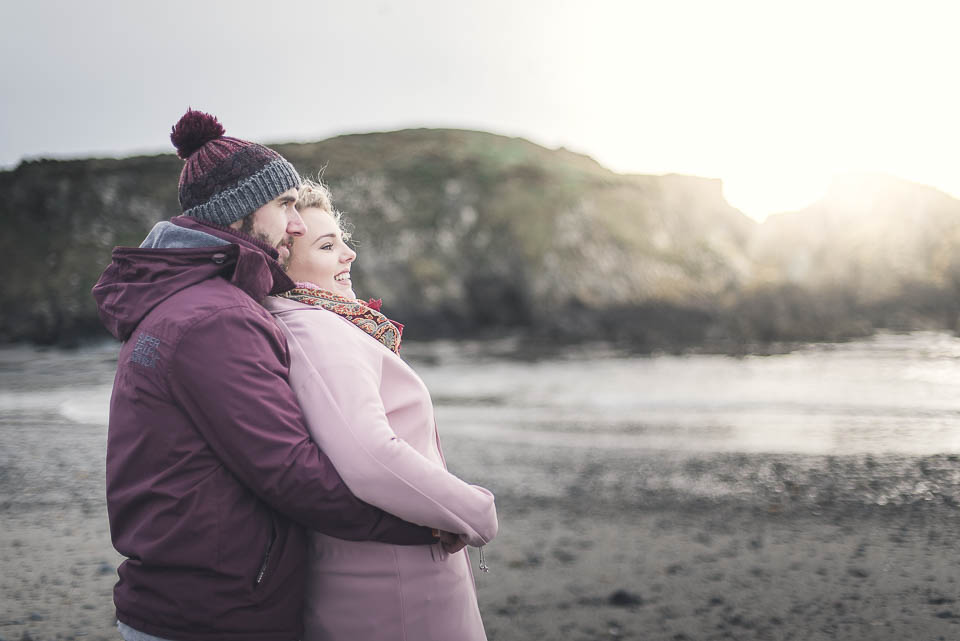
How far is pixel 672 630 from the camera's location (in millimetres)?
5031

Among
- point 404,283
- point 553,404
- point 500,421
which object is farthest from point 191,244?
point 404,283

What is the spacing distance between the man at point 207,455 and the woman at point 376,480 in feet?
0.25

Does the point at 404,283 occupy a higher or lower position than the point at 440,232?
lower

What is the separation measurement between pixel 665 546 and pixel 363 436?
5684 millimetres

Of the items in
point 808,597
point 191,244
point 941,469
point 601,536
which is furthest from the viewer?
point 941,469

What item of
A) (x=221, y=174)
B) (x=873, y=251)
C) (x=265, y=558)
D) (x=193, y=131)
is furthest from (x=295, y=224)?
(x=873, y=251)

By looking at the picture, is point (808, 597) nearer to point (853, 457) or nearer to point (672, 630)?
point (672, 630)

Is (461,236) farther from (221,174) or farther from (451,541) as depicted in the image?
(451,541)

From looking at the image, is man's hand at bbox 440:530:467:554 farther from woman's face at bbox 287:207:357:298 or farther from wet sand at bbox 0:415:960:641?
wet sand at bbox 0:415:960:641

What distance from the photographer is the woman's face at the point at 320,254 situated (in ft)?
7.68

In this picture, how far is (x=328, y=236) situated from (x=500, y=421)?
13046 millimetres

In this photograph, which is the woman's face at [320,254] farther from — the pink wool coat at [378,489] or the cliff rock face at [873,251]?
the cliff rock face at [873,251]

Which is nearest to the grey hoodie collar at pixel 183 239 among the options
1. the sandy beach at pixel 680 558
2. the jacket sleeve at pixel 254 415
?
the jacket sleeve at pixel 254 415

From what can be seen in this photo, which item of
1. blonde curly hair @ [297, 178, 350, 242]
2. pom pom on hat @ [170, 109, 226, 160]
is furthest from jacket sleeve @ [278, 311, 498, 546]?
pom pom on hat @ [170, 109, 226, 160]
